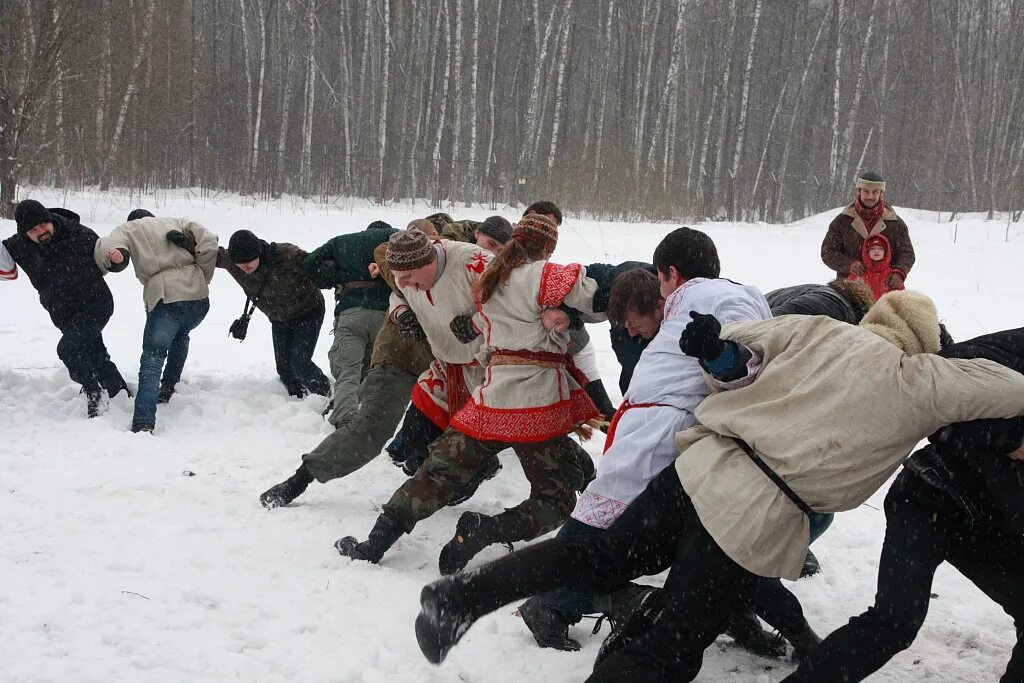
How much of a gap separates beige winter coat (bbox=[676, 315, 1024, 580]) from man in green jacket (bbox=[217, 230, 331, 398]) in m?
4.26

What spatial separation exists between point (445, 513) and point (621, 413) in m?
1.78

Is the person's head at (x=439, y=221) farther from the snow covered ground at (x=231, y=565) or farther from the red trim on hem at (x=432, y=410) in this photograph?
the red trim on hem at (x=432, y=410)

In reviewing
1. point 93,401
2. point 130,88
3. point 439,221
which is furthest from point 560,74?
point 93,401

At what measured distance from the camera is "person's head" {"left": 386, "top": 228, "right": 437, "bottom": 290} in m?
3.85

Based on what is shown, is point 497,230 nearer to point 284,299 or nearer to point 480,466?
point 480,466

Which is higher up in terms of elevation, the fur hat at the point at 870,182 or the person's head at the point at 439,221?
the fur hat at the point at 870,182

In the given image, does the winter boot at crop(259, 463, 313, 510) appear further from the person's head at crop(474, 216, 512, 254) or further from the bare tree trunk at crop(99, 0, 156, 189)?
the bare tree trunk at crop(99, 0, 156, 189)

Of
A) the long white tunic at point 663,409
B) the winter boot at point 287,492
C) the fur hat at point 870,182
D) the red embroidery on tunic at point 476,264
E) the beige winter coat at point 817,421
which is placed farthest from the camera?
the fur hat at point 870,182

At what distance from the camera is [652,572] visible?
2.58 metres

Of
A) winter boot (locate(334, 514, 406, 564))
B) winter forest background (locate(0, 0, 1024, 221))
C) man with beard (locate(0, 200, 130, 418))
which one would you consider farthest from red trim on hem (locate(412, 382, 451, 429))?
winter forest background (locate(0, 0, 1024, 221))

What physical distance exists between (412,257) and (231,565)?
1598 mm

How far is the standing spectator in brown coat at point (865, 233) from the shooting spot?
5.56 meters


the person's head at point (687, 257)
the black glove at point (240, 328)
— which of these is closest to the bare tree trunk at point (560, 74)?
the black glove at point (240, 328)

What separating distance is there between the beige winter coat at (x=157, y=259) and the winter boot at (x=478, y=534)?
11.8ft
